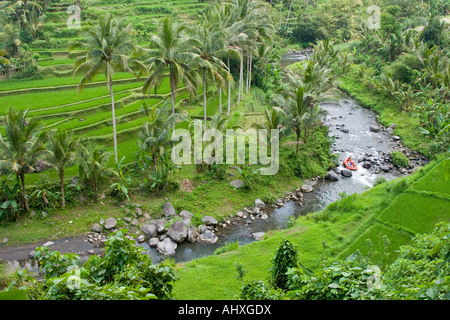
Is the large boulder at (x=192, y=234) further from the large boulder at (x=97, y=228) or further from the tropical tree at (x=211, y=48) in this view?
the tropical tree at (x=211, y=48)

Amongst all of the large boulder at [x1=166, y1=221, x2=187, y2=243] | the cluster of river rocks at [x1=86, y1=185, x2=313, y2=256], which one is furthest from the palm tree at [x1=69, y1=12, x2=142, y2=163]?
the large boulder at [x1=166, y1=221, x2=187, y2=243]

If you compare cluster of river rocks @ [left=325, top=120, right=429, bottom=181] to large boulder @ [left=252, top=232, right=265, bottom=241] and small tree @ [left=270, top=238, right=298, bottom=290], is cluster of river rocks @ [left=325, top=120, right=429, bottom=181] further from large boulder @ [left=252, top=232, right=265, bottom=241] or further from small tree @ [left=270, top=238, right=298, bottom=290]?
small tree @ [left=270, top=238, right=298, bottom=290]

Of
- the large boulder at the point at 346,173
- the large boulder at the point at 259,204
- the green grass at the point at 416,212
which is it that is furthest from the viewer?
the large boulder at the point at 346,173

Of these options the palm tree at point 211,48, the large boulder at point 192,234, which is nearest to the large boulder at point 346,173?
the palm tree at point 211,48

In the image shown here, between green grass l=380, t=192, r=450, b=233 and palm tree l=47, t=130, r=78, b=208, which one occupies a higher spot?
palm tree l=47, t=130, r=78, b=208

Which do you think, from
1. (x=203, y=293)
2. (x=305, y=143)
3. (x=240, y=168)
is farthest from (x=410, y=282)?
(x=305, y=143)

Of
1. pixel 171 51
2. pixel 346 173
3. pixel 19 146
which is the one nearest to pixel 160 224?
pixel 19 146
